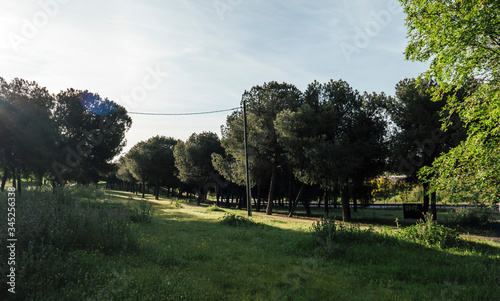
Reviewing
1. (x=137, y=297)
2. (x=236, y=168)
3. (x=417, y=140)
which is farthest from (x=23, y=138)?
(x=417, y=140)

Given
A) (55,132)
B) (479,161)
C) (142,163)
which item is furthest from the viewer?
(142,163)

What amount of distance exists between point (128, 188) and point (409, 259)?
113630 mm

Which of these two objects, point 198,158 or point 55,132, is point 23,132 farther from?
point 198,158

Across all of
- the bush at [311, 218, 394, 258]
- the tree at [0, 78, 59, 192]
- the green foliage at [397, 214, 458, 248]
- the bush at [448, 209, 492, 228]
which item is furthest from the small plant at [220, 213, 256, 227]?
the tree at [0, 78, 59, 192]

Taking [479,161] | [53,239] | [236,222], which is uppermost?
[479,161]

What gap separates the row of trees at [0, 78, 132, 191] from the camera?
2378 cm

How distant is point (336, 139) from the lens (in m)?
22.1

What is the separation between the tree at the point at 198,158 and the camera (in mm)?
44156

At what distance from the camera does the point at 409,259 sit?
8.12m

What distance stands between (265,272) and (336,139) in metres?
16.9

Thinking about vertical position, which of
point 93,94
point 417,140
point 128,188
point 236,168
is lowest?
point 128,188

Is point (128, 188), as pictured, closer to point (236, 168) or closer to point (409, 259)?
point (236, 168)

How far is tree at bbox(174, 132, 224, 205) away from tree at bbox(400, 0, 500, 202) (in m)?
36.9

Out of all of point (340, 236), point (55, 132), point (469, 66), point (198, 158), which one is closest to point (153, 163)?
point (198, 158)
